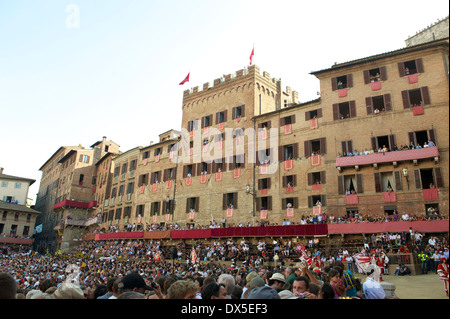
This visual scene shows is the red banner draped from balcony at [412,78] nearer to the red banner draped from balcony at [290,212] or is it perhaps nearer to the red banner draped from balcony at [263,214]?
the red banner draped from balcony at [290,212]

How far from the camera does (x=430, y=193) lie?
24891mm

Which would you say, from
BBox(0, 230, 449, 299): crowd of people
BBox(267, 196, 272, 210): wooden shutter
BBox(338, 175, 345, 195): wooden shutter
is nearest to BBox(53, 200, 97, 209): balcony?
BBox(0, 230, 449, 299): crowd of people

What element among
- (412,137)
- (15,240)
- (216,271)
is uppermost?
(412,137)

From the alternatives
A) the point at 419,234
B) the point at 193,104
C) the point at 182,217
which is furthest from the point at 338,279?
the point at 193,104

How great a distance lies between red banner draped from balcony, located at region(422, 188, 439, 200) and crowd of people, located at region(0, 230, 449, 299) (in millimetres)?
3056

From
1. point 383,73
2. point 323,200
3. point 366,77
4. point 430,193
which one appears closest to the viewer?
point 430,193

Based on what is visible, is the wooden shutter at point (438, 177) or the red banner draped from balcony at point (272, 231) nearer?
the wooden shutter at point (438, 177)

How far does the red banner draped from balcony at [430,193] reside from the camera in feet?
81.0

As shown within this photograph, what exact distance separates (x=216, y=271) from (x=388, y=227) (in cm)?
1319

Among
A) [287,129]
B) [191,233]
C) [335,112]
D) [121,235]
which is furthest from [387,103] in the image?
[121,235]

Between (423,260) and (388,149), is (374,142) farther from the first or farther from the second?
(423,260)

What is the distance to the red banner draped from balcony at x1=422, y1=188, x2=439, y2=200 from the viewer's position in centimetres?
2469

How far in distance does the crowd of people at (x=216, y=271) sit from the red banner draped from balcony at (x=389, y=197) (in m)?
3.02

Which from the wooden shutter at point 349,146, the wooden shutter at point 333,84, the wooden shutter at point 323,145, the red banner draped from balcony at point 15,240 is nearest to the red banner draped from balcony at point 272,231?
the wooden shutter at point 349,146
